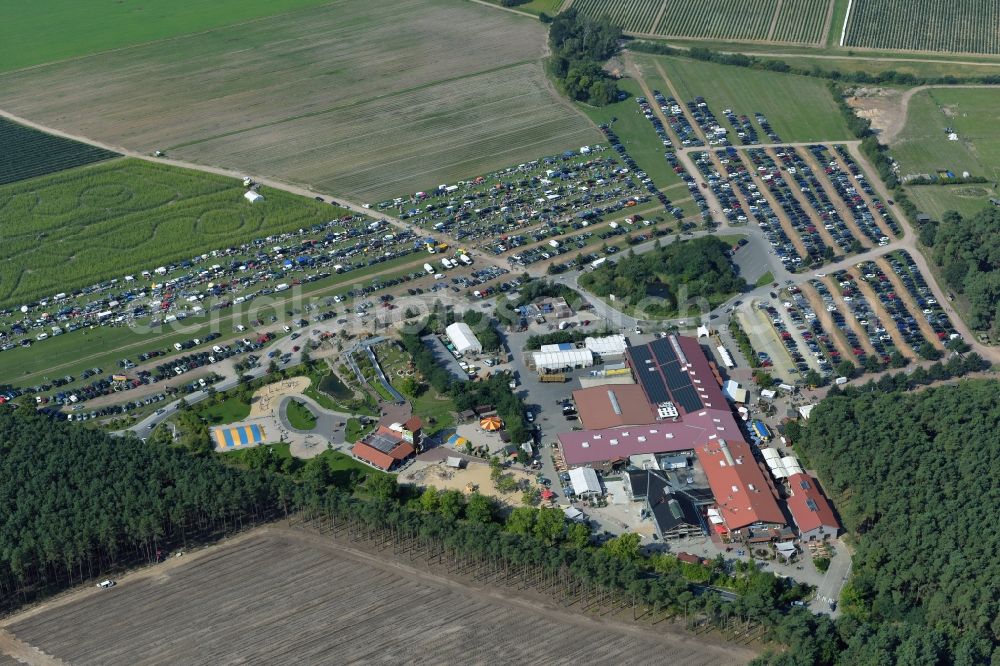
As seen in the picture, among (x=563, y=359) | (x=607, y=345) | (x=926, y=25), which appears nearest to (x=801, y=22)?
(x=926, y=25)

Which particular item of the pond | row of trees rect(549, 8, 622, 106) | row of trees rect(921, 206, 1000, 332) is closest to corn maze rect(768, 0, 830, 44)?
row of trees rect(549, 8, 622, 106)

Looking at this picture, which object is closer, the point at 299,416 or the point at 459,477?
the point at 459,477

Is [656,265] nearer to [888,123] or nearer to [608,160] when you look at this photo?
[608,160]

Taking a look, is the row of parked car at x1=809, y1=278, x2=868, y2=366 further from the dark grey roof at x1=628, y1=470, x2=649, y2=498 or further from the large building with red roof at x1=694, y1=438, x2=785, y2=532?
the dark grey roof at x1=628, y1=470, x2=649, y2=498

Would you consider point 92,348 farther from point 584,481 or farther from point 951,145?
point 951,145

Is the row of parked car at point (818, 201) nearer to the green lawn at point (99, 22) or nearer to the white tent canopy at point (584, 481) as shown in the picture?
the white tent canopy at point (584, 481)

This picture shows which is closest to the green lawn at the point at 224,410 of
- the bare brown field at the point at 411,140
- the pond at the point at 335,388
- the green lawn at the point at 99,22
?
the pond at the point at 335,388
